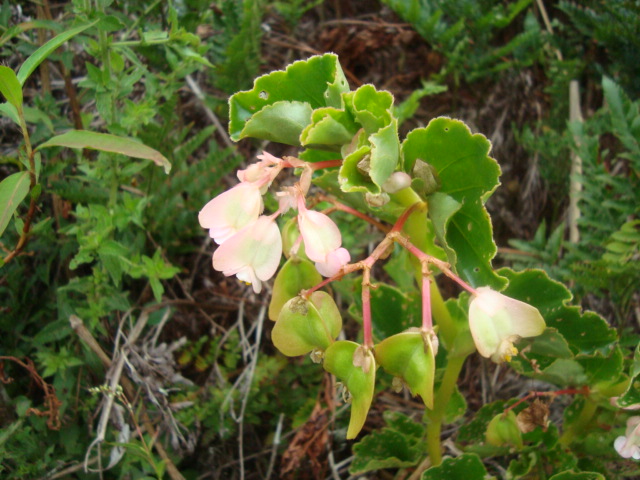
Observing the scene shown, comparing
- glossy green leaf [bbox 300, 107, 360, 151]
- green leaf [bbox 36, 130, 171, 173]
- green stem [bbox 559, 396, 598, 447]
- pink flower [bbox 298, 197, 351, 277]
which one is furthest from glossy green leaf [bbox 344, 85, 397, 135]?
green stem [bbox 559, 396, 598, 447]

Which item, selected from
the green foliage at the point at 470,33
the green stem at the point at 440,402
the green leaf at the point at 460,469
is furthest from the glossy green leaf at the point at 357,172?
the green foliage at the point at 470,33

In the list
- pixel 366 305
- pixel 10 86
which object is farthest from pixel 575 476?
pixel 10 86

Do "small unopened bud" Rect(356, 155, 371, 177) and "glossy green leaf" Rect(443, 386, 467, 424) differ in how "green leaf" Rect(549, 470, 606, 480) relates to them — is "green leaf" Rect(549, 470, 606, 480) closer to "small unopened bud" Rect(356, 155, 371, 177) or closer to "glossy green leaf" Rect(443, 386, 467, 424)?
"glossy green leaf" Rect(443, 386, 467, 424)

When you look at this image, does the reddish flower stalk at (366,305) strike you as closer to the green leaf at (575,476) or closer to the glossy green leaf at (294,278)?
the glossy green leaf at (294,278)

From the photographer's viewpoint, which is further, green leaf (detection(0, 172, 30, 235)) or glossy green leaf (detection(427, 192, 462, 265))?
green leaf (detection(0, 172, 30, 235))

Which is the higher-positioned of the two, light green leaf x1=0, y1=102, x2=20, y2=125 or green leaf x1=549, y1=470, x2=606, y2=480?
light green leaf x1=0, y1=102, x2=20, y2=125

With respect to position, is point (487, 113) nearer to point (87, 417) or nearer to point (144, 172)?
point (144, 172)

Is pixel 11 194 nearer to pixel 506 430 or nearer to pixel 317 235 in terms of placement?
pixel 317 235
